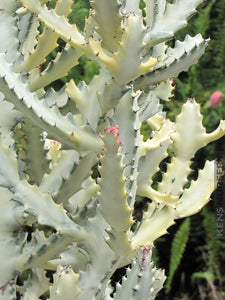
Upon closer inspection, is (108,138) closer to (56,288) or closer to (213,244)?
(56,288)

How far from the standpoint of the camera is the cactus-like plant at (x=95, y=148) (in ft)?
4.63

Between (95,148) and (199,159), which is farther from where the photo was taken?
(199,159)

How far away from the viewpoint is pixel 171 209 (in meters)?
1.70

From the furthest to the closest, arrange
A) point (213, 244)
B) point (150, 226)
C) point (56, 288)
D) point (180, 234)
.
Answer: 1. point (213, 244)
2. point (180, 234)
3. point (150, 226)
4. point (56, 288)

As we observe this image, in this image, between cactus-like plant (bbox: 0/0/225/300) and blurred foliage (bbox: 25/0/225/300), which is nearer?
cactus-like plant (bbox: 0/0/225/300)

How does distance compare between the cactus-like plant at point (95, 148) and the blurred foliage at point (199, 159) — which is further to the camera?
the blurred foliage at point (199, 159)

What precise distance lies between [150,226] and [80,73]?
2.08m

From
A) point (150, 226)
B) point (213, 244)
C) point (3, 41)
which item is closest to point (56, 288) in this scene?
point (150, 226)

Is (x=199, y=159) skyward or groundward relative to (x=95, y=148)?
groundward

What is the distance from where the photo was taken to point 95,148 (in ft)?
4.90

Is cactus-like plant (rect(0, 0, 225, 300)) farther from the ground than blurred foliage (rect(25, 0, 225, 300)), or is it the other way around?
cactus-like plant (rect(0, 0, 225, 300))

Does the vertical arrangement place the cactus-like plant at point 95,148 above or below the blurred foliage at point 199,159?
above

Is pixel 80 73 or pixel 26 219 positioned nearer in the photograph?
pixel 26 219

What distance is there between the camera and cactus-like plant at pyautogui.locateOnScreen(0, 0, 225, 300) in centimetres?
141
